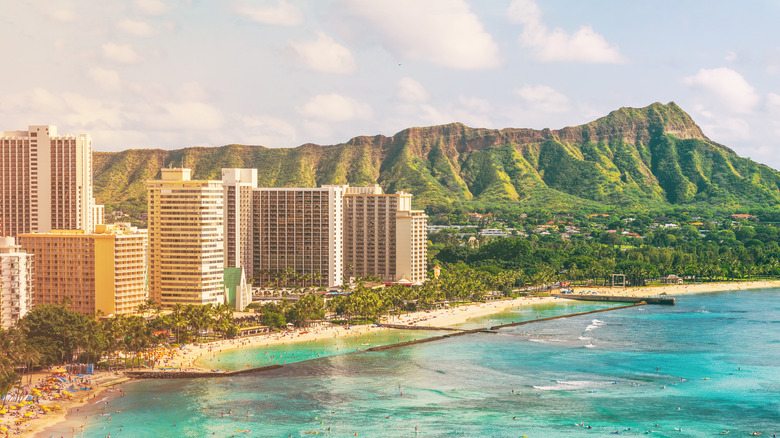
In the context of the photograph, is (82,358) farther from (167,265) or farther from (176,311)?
(167,265)

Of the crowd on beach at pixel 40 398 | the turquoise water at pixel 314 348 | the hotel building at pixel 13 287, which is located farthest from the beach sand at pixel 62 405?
the turquoise water at pixel 314 348

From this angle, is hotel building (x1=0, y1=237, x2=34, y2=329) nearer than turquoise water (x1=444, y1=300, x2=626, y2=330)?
Yes

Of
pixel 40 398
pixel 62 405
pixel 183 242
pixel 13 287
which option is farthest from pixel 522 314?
pixel 40 398

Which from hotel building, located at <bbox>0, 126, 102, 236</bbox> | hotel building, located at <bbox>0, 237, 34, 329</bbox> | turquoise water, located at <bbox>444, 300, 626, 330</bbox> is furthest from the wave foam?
hotel building, located at <bbox>0, 126, 102, 236</bbox>

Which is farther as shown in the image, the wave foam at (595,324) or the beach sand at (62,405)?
the wave foam at (595,324)

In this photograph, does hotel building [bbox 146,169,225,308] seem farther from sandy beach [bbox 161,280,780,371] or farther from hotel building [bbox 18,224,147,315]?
sandy beach [bbox 161,280,780,371]

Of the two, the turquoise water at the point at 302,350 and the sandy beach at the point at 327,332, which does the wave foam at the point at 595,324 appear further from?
the turquoise water at the point at 302,350
